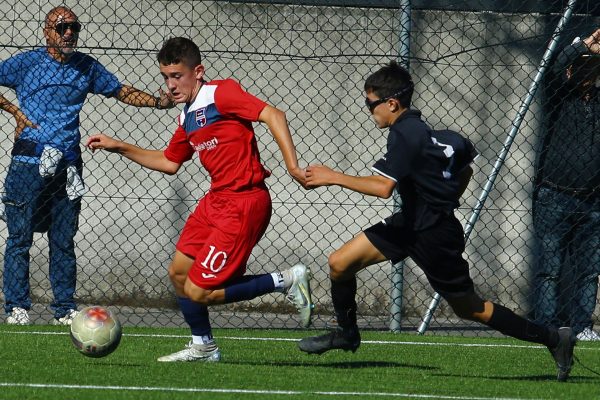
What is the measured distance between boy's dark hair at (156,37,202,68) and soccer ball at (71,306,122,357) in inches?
59.0

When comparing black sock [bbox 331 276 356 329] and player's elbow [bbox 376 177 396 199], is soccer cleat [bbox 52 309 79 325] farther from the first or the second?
player's elbow [bbox 376 177 396 199]

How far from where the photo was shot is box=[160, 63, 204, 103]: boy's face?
7184 millimetres

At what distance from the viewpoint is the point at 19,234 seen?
920 cm

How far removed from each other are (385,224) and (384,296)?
149 inches

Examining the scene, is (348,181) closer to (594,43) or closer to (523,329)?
(523,329)

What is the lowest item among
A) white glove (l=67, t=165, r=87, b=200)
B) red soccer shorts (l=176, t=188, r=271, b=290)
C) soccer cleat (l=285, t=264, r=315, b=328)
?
soccer cleat (l=285, t=264, r=315, b=328)

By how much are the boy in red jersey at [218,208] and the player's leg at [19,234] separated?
2070 millimetres

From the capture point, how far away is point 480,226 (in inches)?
426

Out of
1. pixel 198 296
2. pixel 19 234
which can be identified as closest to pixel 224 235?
pixel 198 296

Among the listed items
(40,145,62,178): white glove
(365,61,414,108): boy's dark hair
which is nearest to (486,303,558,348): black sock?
(365,61,414,108): boy's dark hair

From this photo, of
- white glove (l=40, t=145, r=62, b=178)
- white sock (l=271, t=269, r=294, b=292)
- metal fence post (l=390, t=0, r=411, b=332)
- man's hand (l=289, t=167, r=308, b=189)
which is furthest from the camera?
metal fence post (l=390, t=0, r=411, b=332)

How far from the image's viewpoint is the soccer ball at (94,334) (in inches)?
259

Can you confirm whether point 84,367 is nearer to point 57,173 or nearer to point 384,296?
point 57,173

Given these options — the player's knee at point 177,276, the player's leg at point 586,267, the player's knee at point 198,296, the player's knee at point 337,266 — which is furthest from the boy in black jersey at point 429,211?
the player's leg at point 586,267
